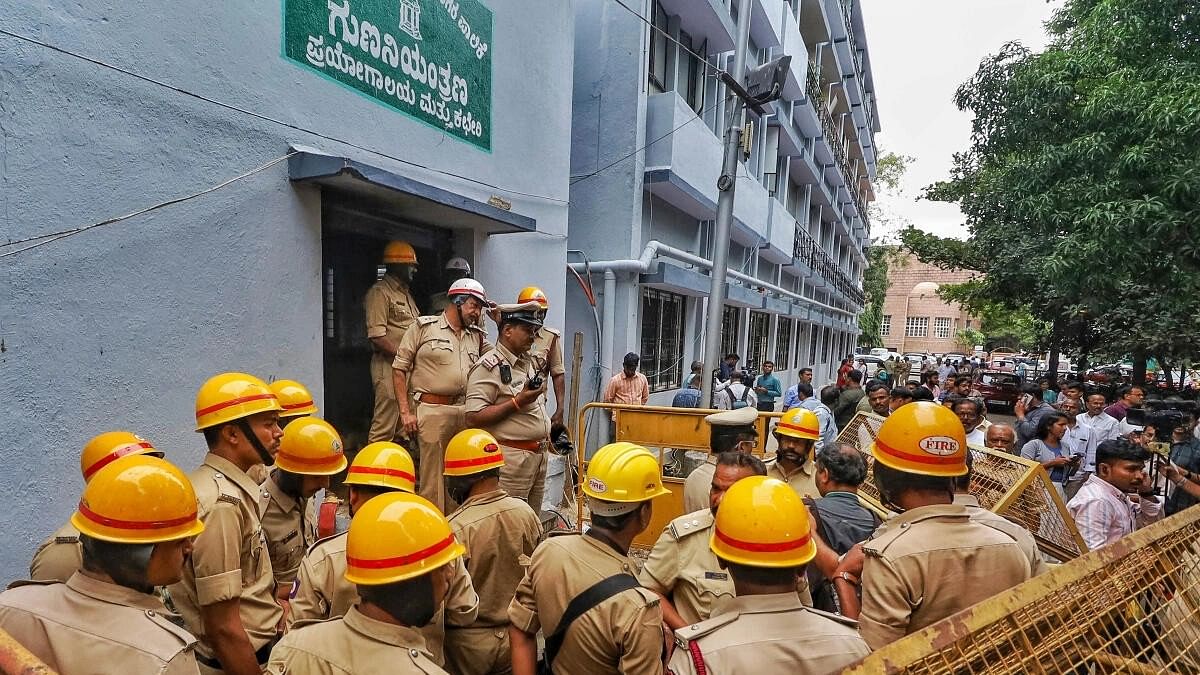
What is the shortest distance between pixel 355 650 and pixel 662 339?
9.06 metres

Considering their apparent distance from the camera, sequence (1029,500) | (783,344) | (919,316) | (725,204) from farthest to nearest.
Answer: (919,316) < (783,344) < (725,204) < (1029,500)

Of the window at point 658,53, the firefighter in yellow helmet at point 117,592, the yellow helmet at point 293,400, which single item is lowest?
the firefighter in yellow helmet at point 117,592

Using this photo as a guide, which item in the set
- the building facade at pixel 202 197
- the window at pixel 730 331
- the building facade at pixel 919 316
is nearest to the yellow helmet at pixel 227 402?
the building facade at pixel 202 197

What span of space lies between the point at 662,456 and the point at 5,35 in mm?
4649

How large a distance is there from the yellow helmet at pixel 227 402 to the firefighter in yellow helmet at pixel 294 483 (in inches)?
8.1

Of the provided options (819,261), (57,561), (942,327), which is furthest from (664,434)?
(942,327)

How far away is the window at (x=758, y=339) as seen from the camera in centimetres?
1611

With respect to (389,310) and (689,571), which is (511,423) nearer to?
(389,310)

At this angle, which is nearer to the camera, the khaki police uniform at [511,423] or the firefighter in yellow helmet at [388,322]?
the khaki police uniform at [511,423]

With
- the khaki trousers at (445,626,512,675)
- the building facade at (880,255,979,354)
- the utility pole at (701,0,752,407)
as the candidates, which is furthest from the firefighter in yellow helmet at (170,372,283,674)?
the building facade at (880,255,979,354)

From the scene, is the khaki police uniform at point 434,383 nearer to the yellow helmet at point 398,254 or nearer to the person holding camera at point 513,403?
the person holding camera at point 513,403

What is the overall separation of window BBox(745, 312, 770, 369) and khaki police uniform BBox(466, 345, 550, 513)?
1209 centimetres

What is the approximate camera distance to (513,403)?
12.9 feet

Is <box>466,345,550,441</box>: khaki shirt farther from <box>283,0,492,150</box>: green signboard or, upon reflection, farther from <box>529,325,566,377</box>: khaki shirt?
<box>283,0,492,150</box>: green signboard
